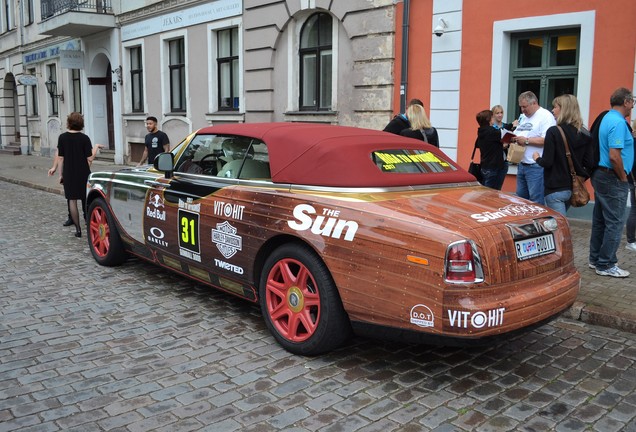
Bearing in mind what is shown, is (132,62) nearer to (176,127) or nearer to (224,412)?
(176,127)

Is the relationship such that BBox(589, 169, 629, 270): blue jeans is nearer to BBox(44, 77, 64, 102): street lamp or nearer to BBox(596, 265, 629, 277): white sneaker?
BBox(596, 265, 629, 277): white sneaker

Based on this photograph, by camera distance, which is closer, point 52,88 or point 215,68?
point 215,68

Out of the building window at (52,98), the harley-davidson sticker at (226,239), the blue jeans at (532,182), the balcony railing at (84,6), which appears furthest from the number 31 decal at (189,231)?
the building window at (52,98)

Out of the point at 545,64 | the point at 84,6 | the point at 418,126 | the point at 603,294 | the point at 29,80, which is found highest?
the point at 84,6

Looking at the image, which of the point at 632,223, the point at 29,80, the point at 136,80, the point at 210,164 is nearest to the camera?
the point at 210,164

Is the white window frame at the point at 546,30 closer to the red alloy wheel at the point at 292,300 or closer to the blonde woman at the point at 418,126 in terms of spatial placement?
the blonde woman at the point at 418,126

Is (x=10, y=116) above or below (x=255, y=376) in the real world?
above

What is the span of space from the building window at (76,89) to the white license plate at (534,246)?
2269 centimetres

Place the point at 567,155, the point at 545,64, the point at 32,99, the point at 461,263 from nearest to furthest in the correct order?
the point at 461,263 → the point at 567,155 → the point at 545,64 → the point at 32,99

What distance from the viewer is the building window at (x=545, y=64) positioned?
371 inches

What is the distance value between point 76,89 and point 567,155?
21.9 metres

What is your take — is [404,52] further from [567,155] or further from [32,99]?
[32,99]

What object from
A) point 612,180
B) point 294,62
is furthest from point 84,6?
point 612,180

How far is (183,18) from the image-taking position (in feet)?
55.7
